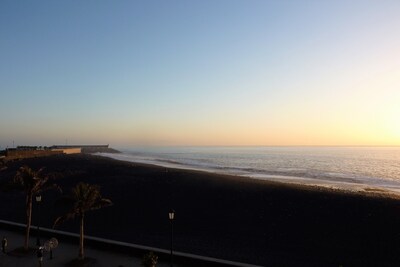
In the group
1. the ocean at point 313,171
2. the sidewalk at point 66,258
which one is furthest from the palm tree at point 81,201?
the ocean at point 313,171

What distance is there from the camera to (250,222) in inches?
993

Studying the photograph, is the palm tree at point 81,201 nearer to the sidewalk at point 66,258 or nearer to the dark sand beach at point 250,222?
the sidewalk at point 66,258

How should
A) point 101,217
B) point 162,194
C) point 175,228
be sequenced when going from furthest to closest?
point 162,194
point 101,217
point 175,228

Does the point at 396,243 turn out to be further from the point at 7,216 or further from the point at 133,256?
the point at 7,216

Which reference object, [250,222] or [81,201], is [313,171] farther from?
[81,201]

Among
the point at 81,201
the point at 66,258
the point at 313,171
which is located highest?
the point at 81,201

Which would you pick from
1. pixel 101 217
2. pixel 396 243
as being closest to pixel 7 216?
pixel 101 217

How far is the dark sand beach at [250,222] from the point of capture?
65.3 ft

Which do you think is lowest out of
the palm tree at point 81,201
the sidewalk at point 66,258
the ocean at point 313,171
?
the sidewalk at point 66,258

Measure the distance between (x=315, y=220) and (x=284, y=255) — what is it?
694 cm

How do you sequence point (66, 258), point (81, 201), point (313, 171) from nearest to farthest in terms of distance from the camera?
point (81, 201)
point (66, 258)
point (313, 171)

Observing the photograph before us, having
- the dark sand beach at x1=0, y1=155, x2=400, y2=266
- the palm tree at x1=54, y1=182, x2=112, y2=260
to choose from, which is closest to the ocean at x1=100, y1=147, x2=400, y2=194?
the dark sand beach at x1=0, y1=155, x2=400, y2=266

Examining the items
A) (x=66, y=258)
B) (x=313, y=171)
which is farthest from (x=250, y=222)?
(x=313, y=171)

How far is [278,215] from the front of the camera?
26.9 metres
